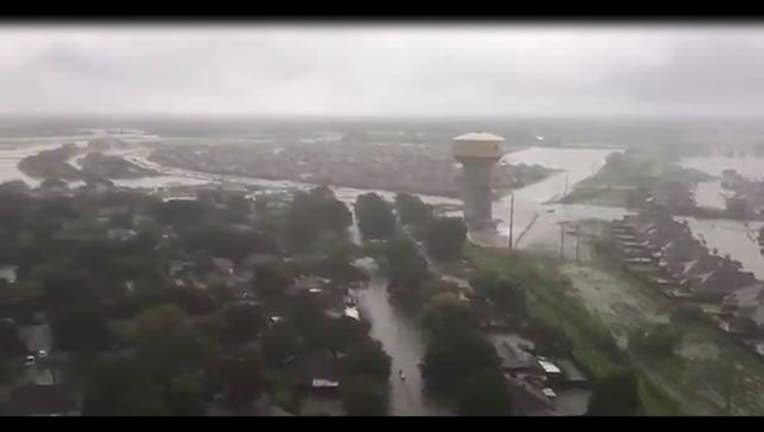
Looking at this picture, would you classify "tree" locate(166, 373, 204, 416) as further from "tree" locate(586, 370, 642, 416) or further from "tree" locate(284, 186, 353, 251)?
"tree" locate(586, 370, 642, 416)

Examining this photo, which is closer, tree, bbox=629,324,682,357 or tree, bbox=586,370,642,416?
tree, bbox=586,370,642,416

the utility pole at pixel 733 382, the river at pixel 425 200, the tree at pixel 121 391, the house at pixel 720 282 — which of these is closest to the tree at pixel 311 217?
the river at pixel 425 200

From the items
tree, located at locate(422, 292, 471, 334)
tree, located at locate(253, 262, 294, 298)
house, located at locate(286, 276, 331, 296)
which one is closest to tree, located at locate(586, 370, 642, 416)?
tree, located at locate(422, 292, 471, 334)

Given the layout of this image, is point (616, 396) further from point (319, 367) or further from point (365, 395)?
point (319, 367)

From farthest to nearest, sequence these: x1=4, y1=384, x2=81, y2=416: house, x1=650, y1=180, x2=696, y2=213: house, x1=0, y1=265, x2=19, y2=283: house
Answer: x1=650, y1=180, x2=696, y2=213: house, x1=0, y1=265, x2=19, y2=283: house, x1=4, y1=384, x2=81, y2=416: house

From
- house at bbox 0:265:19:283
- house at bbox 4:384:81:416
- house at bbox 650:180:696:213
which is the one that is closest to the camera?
house at bbox 4:384:81:416
